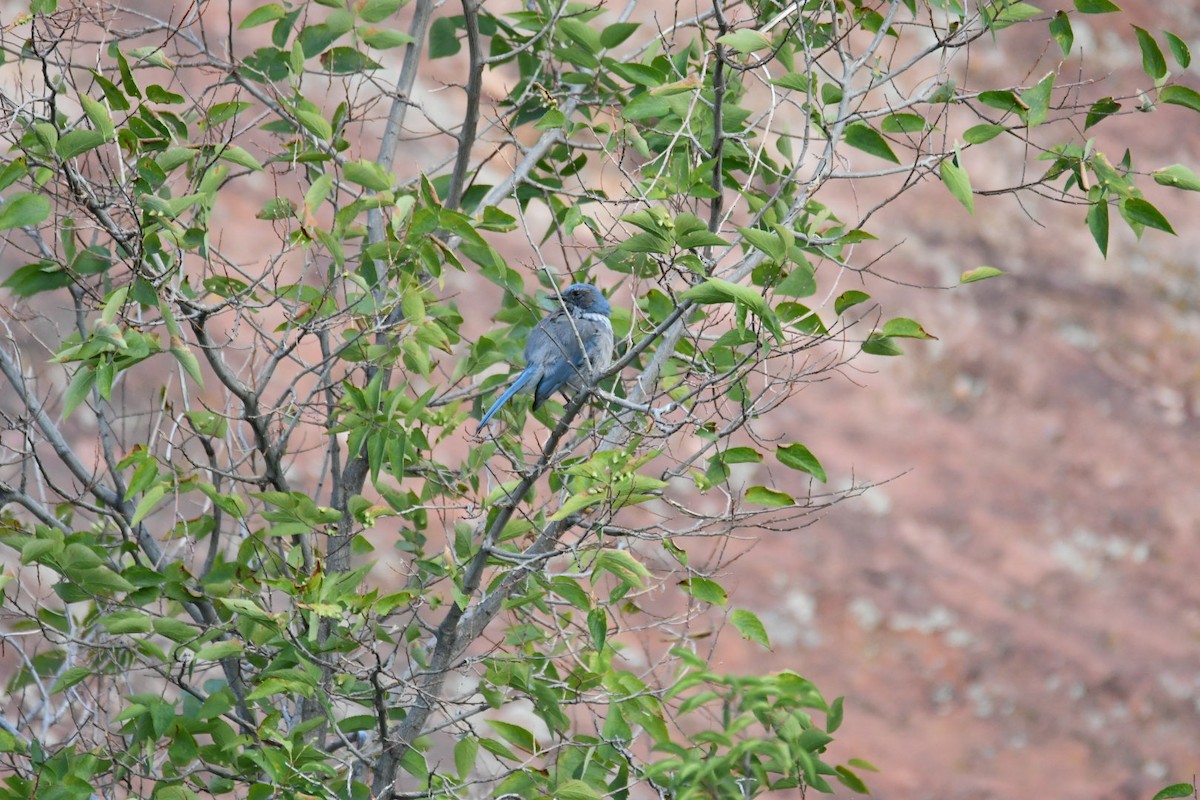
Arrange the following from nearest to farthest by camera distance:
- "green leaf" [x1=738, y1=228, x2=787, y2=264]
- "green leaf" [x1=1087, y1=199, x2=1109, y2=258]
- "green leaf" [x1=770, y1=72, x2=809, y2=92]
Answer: "green leaf" [x1=738, y1=228, x2=787, y2=264] < "green leaf" [x1=1087, y1=199, x2=1109, y2=258] < "green leaf" [x1=770, y1=72, x2=809, y2=92]

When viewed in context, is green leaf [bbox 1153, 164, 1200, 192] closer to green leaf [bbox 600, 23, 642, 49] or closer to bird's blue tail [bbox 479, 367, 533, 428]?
green leaf [bbox 600, 23, 642, 49]

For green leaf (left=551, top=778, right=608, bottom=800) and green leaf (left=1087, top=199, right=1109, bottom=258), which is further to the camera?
green leaf (left=1087, top=199, right=1109, bottom=258)

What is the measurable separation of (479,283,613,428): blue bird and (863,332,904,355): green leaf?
4.39 ft

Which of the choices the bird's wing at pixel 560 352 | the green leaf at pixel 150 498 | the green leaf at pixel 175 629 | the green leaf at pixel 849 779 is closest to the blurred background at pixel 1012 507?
the bird's wing at pixel 560 352

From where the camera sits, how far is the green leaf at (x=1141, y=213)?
11.4ft

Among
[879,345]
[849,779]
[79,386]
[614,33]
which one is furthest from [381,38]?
[849,779]

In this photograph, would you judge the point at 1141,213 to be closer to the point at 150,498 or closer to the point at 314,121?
the point at 314,121

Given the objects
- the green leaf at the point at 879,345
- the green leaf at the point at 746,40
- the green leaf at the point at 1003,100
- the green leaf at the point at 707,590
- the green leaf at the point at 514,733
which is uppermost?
the green leaf at the point at 1003,100

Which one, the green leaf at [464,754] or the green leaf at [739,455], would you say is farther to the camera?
the green leaf at [464,754]

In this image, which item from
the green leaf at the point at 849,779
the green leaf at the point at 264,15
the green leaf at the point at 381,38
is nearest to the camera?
the green leaf at the point at 849,779

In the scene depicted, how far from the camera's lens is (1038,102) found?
3.53m

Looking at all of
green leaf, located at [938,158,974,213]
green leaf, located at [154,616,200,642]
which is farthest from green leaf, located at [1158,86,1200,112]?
green leaf, located at [154,616,200,642]

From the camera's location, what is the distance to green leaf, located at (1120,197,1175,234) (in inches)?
137

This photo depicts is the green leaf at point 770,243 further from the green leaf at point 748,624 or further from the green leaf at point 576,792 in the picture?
the green leaf at point 576,792
